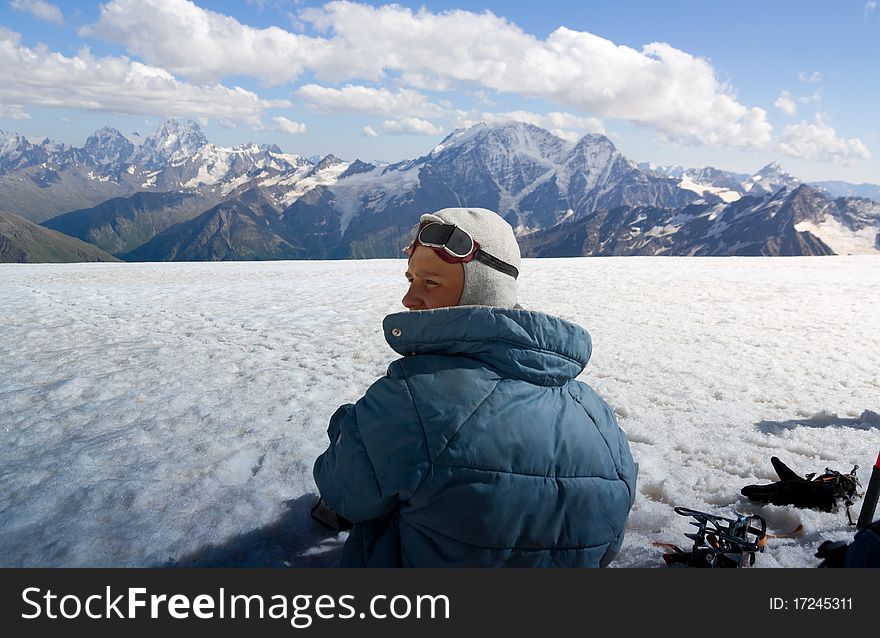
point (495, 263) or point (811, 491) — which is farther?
point (811, 491)

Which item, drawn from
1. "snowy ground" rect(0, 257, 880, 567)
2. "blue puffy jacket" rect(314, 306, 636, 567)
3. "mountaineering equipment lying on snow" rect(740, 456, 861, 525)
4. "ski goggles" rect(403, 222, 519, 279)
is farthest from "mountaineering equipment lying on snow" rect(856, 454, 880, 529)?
"ski goggles" rect(403, 222, 519, 279)

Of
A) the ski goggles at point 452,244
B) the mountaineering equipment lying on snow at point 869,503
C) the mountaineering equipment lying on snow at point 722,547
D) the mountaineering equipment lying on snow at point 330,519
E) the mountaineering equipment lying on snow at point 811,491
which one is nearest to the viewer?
the ski goggles at point 452,244

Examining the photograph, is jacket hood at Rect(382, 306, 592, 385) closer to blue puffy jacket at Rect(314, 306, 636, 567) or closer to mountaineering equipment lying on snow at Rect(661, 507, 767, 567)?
blue puffy jacket at Rect(314, 306, 636, 567)

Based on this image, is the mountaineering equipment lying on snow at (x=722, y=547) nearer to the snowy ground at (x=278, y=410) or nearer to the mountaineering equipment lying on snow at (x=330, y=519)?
the snowy ground at (x=278, y=410)

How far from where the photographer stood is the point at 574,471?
3094mm

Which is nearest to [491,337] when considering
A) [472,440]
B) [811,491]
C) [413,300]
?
[472,440]

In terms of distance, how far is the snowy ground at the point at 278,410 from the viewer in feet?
15.2

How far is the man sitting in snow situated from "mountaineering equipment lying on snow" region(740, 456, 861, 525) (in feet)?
8.44

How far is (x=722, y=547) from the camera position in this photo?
13.4 ft

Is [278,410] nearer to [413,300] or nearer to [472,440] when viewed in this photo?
[413,300]

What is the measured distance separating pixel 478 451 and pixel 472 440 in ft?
0.21

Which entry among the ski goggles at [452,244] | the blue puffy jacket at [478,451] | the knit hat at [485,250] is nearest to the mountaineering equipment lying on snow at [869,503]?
the blue puffy jacket at [478,451]

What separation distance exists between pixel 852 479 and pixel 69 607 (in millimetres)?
6098

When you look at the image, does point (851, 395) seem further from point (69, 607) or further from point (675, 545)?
point (69, 607)
